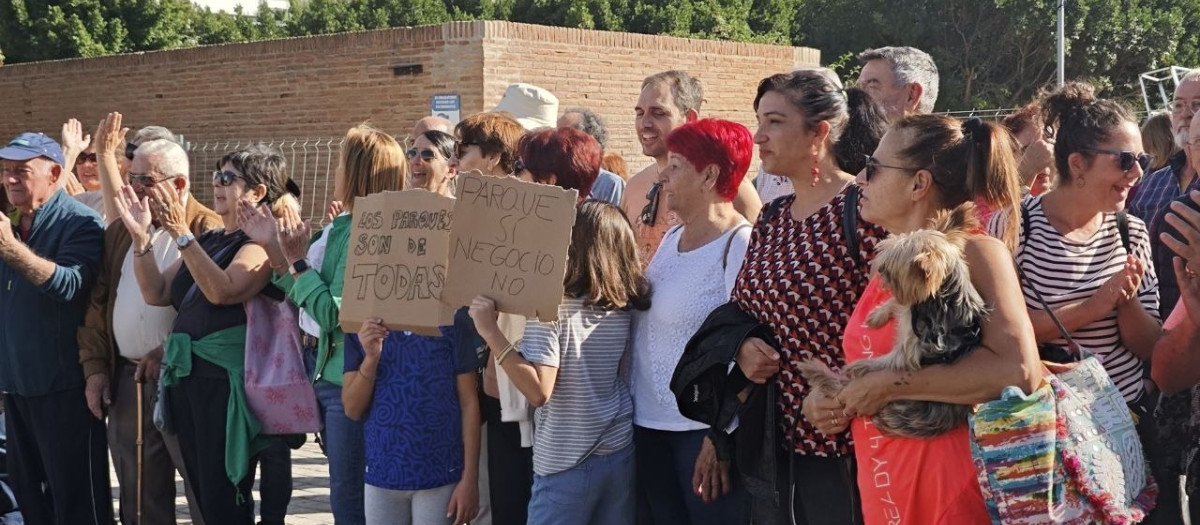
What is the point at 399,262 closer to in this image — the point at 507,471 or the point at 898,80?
the point at 507,471

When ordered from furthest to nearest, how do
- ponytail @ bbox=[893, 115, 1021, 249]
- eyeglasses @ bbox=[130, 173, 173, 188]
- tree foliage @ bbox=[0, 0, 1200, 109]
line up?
1. tree foliage @ bbox=[0, 0, 1200, 109]
2. eyeglasses @ bbox=[130, 173, 173, 188]
3. ponytail @ bbox=[893, 115, 1021, 249]

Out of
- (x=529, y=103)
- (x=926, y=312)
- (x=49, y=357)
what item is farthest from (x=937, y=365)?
(x=529, y=103)

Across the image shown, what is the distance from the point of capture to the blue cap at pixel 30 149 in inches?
244

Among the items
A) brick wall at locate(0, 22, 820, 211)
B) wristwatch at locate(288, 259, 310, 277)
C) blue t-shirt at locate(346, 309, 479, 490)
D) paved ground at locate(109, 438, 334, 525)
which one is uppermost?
brick wall at locate(0, 22, 820, 211)

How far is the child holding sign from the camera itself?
14.0 feet

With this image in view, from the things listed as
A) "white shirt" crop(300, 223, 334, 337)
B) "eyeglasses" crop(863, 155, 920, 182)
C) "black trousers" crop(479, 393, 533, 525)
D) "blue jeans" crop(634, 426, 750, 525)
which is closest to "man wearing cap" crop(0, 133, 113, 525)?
"white shirt" crop(300, 223, 334, 337)

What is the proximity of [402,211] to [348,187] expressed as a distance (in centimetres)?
88

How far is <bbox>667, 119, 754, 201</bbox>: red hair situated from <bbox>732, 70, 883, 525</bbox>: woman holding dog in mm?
313

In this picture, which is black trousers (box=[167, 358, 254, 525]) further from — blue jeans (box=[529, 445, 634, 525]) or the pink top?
the pink top

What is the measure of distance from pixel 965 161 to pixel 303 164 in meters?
15.5

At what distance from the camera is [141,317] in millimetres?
6027

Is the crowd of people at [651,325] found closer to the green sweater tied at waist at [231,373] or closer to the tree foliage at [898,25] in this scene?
the green sweater tied at waist at [231,373]

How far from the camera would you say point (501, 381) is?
4.55 meters

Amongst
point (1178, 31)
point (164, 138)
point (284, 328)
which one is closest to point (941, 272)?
point (284, 328)
